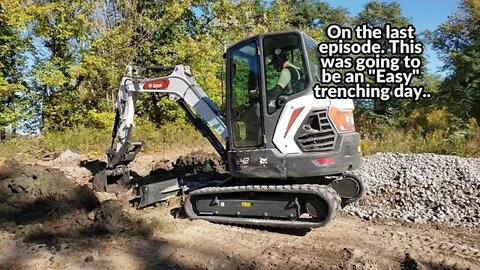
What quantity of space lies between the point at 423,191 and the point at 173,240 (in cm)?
386

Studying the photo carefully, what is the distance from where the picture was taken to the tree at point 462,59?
1292cm

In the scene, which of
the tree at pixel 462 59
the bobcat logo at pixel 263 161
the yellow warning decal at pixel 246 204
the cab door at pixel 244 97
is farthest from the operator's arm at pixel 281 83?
the tree at pixel 462 59

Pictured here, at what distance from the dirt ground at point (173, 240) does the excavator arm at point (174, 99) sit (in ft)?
3.50

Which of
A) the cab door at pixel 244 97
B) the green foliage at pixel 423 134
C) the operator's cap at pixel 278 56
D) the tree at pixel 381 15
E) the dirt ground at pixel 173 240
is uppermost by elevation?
the tree at pixel 381 15

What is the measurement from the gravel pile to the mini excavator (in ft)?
2.93

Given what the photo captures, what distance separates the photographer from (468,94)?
13047mm

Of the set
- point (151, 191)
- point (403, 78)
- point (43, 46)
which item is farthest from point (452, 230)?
point (43, 46)

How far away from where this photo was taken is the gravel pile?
18.8 feet

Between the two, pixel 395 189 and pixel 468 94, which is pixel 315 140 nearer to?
pixel 395 189

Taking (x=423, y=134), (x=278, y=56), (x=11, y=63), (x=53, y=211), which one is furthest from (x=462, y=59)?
(x=11, y=63)

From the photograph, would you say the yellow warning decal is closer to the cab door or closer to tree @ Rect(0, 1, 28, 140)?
the cab door

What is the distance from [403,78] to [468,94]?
17.7ft

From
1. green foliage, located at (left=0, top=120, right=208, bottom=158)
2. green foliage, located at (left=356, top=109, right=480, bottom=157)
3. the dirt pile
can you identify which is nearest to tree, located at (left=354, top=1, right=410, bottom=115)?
green foliage, located at (left=356, top=109, right=480, bottom=157)

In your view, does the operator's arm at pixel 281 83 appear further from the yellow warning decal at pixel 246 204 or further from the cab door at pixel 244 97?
the yellow warning decal at pixel 246 204
